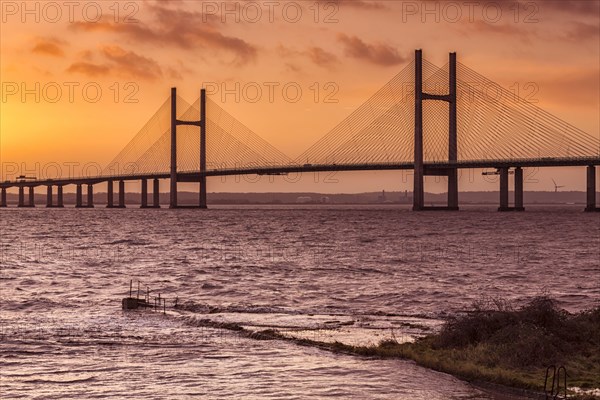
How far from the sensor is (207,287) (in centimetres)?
3956

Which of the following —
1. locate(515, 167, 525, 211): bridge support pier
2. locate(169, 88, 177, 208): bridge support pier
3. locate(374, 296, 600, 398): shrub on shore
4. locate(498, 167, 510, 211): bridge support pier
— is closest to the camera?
locate(374, 296, 600, 398): shrub on shore

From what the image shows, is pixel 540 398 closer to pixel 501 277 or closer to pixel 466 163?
pixel 501 277

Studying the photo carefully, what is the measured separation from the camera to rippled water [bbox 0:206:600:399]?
18469 millimetres

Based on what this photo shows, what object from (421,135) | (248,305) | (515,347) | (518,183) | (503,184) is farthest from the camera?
(503,184)

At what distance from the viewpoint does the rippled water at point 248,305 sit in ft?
60.6

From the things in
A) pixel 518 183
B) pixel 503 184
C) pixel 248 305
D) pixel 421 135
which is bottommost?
pixel 248 305

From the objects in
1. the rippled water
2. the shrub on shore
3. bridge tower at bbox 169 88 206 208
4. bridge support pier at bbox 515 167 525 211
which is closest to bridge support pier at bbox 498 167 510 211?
bridge support pier at bbox 515 167 525 211

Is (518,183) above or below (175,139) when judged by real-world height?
below

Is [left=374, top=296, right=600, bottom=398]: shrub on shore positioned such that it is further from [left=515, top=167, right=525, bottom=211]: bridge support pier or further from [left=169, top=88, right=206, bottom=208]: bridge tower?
[left=169, top=88, right=206, bottom=208]: bridge tower

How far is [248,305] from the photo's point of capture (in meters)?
32.5

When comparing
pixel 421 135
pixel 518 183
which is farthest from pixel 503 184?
pixel 421 135

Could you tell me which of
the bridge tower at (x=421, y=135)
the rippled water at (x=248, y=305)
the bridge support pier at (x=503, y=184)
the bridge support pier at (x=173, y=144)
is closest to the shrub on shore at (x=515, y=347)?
the rippled water at (x=248, y=305)

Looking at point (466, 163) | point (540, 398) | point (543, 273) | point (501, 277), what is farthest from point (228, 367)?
point (466, 163)

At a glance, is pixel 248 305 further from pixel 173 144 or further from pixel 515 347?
pixel 173 144
